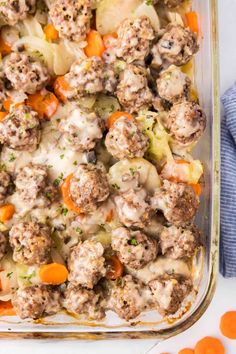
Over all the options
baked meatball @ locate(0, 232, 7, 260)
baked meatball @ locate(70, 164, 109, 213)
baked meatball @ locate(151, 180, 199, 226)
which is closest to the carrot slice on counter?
baked meatball @ locate(0, 232, 7, 260)

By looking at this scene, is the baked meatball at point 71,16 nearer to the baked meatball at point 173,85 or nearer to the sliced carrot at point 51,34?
the sliced carrot at point 51,34

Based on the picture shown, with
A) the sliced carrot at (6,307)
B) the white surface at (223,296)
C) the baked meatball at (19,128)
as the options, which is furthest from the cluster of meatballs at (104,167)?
the white surface at (223,296)

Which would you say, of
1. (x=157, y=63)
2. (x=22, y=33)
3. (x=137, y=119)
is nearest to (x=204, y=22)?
(x=157, y=63)

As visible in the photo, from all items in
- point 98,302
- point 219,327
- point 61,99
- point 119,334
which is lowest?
point 219,327

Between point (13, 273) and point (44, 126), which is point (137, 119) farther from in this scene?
point (13, 273)

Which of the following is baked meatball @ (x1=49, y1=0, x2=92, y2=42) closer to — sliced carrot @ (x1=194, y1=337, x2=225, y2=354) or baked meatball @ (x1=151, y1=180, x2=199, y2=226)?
Answer: baked meatball @ (x1=151, y1=180, x2=199, y2=226)
